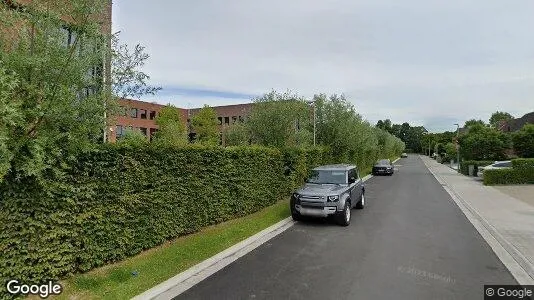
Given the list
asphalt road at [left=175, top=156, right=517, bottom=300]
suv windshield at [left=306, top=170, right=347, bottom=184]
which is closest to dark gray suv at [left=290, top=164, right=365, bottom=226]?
suv windshield at [left=306, top=170, right=347, bottom=184]

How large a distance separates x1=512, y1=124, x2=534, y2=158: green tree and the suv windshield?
2795 cm

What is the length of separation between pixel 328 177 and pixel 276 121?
22.0ft

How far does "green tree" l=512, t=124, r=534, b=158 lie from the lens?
1186 inches

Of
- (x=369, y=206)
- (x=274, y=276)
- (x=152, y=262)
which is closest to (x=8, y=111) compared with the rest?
(x=152, y=262)

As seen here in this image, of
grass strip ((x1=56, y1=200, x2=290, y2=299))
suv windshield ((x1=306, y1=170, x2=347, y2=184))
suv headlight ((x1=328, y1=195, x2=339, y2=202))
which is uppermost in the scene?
suv windshield ((x1=306, y1=170, x2=347, y2=184))

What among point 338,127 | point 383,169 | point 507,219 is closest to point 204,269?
point 507,219

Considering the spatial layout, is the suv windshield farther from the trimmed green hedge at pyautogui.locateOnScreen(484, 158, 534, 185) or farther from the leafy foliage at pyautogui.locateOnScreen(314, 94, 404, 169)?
the trimmed green hedge at pyautogui.locateOnScreen(484, 158, 534, 185)

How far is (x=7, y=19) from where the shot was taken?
4.91 m

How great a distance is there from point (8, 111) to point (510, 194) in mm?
20499

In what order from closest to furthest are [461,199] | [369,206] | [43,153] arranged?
[43,153]
[369,206]
[461,199]

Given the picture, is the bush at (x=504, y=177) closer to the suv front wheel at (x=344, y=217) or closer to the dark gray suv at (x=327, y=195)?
the dark gray suv at (x=327, y=195)

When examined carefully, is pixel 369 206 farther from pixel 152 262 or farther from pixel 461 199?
pixel 152 262

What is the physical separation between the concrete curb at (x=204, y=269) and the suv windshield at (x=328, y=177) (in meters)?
2.84

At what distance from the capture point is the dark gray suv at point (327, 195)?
9.97m
